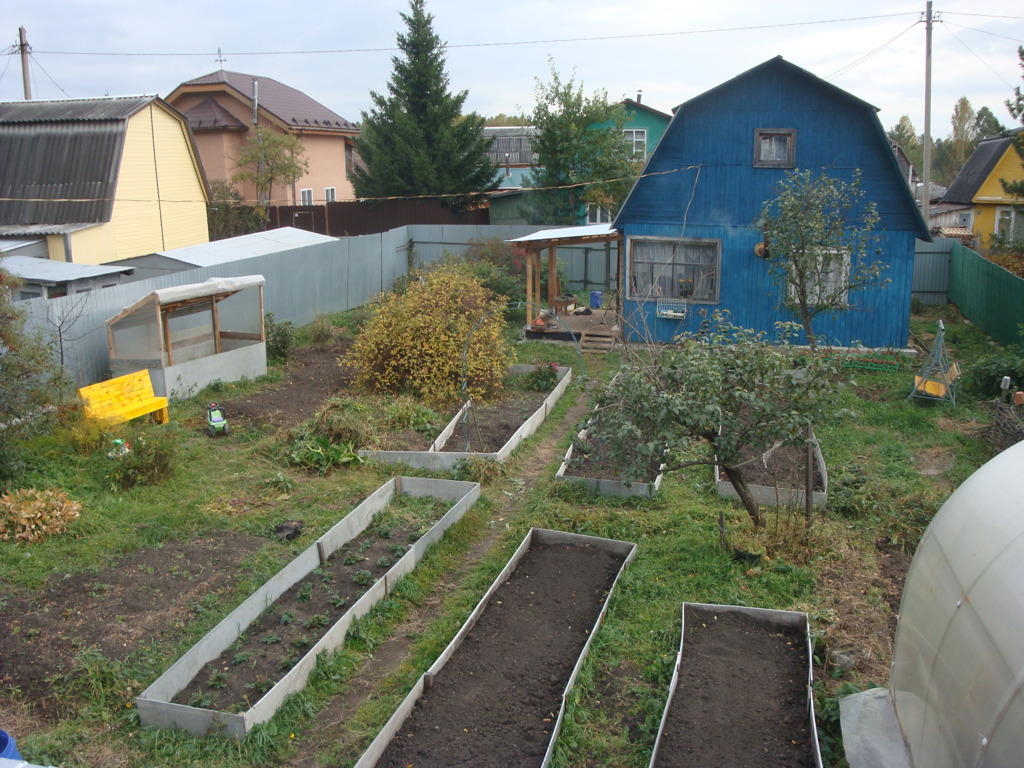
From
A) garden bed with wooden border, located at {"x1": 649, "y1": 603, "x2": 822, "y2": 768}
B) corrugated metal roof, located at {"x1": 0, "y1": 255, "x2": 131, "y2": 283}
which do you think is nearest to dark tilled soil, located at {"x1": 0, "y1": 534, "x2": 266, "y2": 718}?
garden bed with wooden border, located at {"x1": 649, "y1": 603, "x2": 822, "y2": 768}

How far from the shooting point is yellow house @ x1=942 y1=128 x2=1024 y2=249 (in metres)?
26.2

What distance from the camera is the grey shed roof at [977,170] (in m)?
26.9

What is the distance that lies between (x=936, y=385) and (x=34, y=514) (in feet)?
41.4

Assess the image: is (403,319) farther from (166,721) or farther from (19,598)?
(166,721)

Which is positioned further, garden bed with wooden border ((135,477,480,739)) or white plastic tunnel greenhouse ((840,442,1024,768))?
garden bed with wooden border ((135,477,480,739))

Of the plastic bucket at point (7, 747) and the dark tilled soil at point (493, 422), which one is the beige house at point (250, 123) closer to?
the dark tilled soil at point (493, 422)

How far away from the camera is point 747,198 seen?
1622 cm

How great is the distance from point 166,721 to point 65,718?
78 cm

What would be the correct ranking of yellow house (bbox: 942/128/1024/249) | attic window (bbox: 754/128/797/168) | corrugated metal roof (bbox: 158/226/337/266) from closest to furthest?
attic window (bbox: 754/128/797/168) < corrugated metal roof (bbox: 158/226/337/266) < yellow house (bbox: 942/128/1024/249)

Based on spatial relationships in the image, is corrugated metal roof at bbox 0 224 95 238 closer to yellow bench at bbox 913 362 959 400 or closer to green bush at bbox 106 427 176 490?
green bush at bbox 106 427 176 490

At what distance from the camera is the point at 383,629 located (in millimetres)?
7273

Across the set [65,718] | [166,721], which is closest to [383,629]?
[166,721]

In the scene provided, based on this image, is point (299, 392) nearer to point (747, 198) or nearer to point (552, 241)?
point (552, 241)

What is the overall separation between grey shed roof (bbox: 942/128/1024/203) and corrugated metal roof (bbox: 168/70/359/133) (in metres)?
23.9
